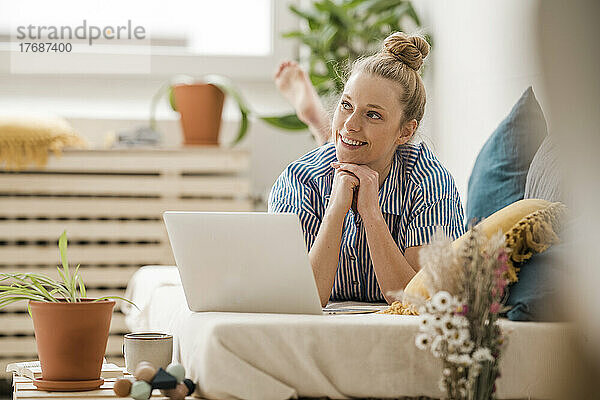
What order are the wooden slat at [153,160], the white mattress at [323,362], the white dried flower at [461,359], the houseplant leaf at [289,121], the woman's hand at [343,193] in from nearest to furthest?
the white dried flower at [461,359], the white mattress at [323,362], the woman's hand at [343,193], the wooden slat at [153,160], the houseplant leaf at [289,121]

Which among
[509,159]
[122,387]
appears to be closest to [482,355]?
[122,387]

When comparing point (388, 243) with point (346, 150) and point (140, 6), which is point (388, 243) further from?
point (140, 6)

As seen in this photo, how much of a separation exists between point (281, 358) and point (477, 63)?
1938 mm

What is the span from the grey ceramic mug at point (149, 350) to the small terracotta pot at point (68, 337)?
70 mm

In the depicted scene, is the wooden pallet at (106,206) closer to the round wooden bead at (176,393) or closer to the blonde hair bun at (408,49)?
the blonde hair bun at (408,49)

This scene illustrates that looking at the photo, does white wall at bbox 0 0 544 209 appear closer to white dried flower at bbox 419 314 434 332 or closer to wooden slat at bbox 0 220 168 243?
wooden slat at bbox 0 220 168 243

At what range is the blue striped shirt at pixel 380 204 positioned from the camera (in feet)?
6.19

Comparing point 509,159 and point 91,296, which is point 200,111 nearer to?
point 91,296

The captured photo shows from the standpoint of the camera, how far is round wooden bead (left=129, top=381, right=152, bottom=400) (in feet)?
4.07

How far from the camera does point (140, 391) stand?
1.24m

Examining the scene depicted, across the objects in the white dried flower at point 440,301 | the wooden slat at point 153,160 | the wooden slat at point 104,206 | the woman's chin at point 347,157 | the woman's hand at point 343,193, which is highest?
the wooden slat at point 153,160

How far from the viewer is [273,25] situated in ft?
13.5

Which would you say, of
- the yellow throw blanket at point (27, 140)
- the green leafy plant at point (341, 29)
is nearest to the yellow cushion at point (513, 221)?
the green leafy plant at point (341, 29)

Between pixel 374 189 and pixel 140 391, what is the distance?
0.72m
